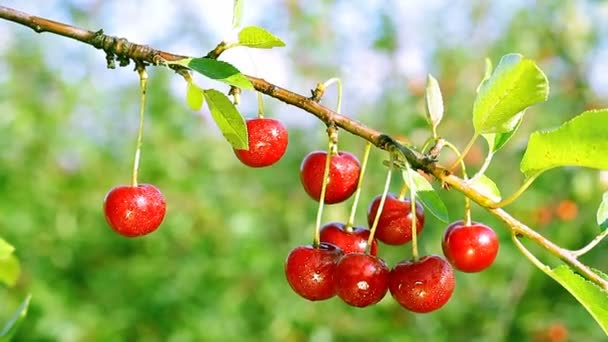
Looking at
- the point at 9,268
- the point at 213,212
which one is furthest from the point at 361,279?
the point at 213,212

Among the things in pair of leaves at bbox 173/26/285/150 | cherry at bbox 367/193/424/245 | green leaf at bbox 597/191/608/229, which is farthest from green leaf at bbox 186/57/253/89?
green leaf at bbox 597/191/608/229

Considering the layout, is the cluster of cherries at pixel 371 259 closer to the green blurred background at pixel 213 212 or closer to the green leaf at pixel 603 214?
the green leaf at pixel 603 214

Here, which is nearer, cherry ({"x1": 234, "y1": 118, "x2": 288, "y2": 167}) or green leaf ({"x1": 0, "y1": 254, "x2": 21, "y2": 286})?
cherry ({"x1": 234, "y1": 118, "x2": 288, "y2": 167})

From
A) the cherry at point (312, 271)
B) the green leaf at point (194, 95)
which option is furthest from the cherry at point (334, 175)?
the green leaf at point (194, 95)

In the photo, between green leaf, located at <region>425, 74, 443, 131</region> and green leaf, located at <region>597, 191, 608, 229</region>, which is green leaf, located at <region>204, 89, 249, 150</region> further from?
green leaf, located at <region>597, 191, 608, 229</region>

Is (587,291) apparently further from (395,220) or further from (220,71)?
(220,71)

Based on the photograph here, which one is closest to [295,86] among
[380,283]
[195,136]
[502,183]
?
[195,136]
